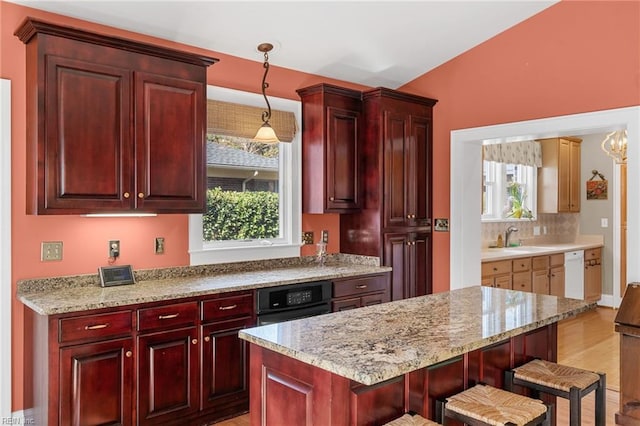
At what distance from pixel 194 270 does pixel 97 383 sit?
113cm

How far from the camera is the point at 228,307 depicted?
3145mm

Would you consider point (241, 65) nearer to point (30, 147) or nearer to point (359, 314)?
point (30, 147)

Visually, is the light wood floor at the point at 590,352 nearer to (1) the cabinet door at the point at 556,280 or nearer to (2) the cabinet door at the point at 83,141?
(1) the cabinet door at the point at 556,280

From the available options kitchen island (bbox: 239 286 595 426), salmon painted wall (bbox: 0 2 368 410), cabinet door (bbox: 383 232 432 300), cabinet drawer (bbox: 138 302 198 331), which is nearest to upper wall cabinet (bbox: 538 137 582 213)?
cabinet door (bbox: 383 232 432 300)

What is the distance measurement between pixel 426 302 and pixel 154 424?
68.3 inches

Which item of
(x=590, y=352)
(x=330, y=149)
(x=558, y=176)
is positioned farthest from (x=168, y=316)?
(x=558, y=176)

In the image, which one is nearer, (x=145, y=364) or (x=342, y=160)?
(x=145, y=364)

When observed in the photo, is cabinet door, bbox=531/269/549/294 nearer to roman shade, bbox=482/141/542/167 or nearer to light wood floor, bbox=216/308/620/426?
light wood floor, bbox=216/308/620/426

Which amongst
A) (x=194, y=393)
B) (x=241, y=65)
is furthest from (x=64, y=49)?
(x=194, y=393)

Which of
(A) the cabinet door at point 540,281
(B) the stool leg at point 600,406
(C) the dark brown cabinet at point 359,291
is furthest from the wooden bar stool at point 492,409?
(A) the cabinet door at point 540,281

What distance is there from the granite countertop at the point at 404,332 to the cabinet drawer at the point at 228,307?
98cm

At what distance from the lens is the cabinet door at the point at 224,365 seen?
3068 mm

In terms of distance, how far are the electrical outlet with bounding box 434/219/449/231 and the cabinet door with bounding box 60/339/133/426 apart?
3.00 meters

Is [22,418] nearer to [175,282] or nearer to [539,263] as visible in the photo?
[175,282]
